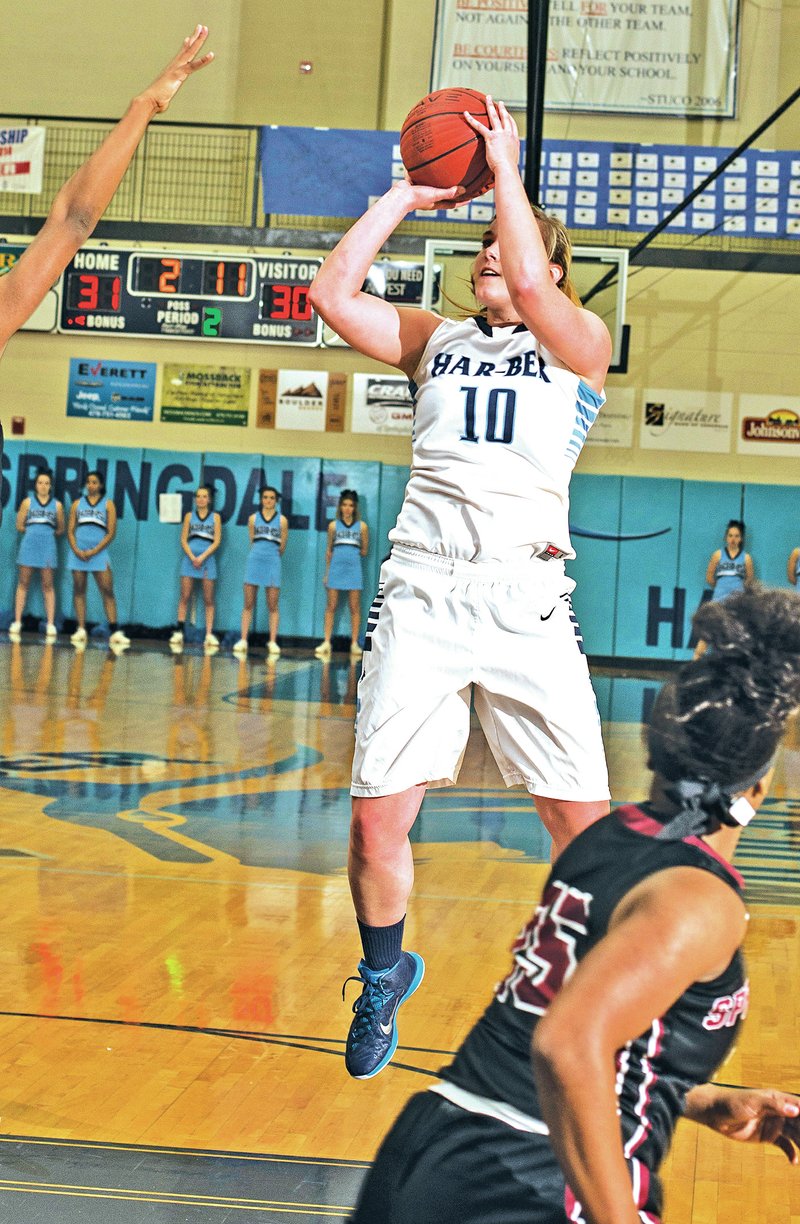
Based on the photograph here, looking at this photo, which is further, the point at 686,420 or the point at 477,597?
the point at 686,420

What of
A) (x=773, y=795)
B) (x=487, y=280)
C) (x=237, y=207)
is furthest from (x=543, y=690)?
(x=237, y=207)

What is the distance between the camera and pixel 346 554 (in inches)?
605

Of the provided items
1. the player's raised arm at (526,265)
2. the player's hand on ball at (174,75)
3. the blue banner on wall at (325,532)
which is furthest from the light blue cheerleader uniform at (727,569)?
the player's hand on ball at (174,75)

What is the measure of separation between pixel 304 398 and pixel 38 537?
3.58 meters

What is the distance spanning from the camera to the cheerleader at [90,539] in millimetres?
15500

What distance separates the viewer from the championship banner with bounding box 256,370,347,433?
16.2 meters

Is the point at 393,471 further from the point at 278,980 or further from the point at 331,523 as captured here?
the point at 278,980

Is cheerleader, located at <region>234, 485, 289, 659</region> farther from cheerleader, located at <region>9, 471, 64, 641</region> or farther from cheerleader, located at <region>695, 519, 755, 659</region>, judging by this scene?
cheerleader, located at <region>695, 519, 755, 659</region>

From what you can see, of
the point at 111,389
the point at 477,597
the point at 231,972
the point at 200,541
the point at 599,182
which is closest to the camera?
the point at 477,597

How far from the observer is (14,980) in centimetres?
372

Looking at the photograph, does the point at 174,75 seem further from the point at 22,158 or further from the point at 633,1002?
the point at 22,158

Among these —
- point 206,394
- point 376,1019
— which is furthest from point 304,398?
point 376,1019

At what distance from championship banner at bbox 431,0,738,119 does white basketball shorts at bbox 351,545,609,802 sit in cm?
1303

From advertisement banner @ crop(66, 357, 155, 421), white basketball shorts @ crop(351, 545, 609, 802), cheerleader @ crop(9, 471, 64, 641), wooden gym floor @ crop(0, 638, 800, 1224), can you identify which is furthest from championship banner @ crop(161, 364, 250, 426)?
white basketball shorts @ crop(351, 545, 609, 802)
